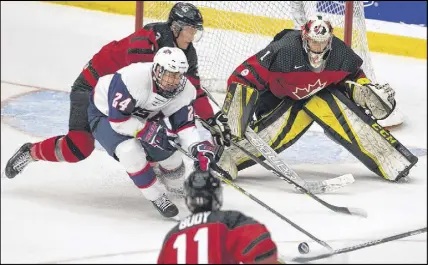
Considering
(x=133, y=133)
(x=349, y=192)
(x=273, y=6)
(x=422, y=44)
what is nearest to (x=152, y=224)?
(x=133, y=133)

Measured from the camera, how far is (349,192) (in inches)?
183

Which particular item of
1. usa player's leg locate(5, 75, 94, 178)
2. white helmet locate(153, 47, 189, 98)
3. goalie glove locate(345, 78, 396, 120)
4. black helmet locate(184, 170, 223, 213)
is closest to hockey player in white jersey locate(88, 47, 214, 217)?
white helmet locate(153, 47, 189, 98)

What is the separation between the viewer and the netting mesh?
603 cm

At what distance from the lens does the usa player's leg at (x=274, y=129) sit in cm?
475

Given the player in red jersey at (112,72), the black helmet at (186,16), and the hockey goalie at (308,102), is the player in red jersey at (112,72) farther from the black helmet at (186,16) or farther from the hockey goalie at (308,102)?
the hockey goalie at (308,102)

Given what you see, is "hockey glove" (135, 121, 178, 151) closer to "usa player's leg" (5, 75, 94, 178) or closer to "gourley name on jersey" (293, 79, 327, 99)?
"usa player's leg" (5, 75, 94, 178)

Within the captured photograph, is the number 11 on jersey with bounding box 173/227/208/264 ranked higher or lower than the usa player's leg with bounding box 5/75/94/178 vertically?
higher

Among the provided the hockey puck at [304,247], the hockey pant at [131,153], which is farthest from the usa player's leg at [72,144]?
the hockey puck at [304,247]

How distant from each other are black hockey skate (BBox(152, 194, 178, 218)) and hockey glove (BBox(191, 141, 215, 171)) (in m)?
0.18

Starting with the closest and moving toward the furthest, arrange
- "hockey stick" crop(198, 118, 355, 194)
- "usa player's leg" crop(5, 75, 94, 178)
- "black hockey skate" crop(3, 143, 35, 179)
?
1. "usa player's leg" crop(5, 75, 94, 178)
2. "black hockey skate" crop(3, 143, 35, 179)
3. "hockey stick" crop(198, 118, 355, 194)

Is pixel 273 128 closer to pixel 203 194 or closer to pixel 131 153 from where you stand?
pixel 131 153

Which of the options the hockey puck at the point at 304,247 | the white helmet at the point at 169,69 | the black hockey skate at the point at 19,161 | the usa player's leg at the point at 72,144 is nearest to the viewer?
the hockey puck at the point at 304,247

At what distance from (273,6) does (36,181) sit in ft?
7.46

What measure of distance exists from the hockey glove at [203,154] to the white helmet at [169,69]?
23 cm
